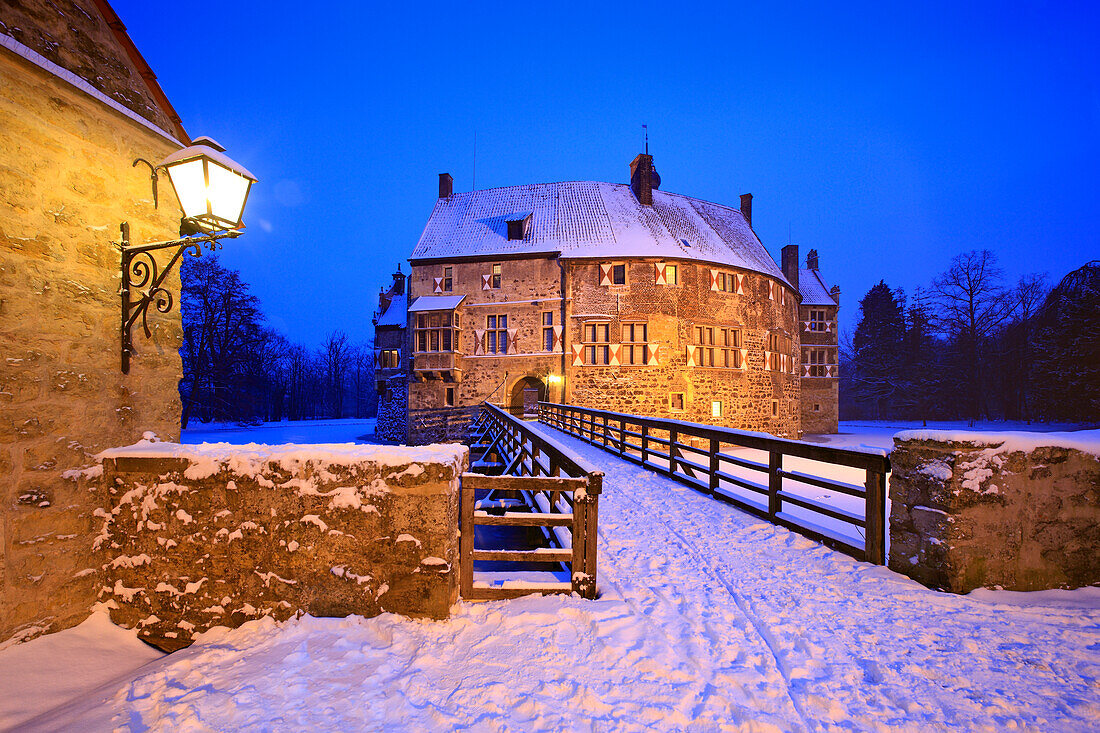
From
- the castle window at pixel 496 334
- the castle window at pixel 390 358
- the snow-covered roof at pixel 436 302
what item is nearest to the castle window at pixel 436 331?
the snow-covered roof at pixel 436 302

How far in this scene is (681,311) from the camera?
75.0 ft

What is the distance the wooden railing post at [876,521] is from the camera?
3.91 m

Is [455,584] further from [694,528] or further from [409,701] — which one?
[694,528]

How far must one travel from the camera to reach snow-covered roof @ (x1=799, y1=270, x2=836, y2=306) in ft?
111

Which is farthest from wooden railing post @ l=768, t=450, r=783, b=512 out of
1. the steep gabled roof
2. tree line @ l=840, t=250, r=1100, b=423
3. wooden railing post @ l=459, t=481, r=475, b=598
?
tree line @ l=840, t=250, r=1100, b=423

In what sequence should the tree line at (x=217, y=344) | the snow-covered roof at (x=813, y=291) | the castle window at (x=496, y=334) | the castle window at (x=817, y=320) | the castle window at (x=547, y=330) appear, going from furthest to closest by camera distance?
1. the castle window at (x=817, y=320)
2. the snow-covered roof at (x=813, y=291)
3. the tree line at (x=217, y=344)
4. the castle window at (x=496, y=334)
5. the castle window at (x=547, y=330)

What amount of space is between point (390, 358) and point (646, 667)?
2977 cm

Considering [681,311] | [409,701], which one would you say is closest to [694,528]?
[409,701]

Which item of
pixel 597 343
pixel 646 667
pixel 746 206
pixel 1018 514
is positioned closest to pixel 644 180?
pixel 746 206

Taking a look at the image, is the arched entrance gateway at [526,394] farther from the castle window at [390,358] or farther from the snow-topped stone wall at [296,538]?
the snow-topped stone wall at [296,538]

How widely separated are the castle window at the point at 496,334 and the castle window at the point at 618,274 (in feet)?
20.1

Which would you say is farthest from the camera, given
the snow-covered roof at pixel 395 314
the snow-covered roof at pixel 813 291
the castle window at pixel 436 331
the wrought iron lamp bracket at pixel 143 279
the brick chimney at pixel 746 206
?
the snow-covered roof at pixel 813 291

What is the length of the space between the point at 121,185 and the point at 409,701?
3.97 m

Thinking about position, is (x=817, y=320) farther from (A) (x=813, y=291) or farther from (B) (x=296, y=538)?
(B) (x=296, y=538)
